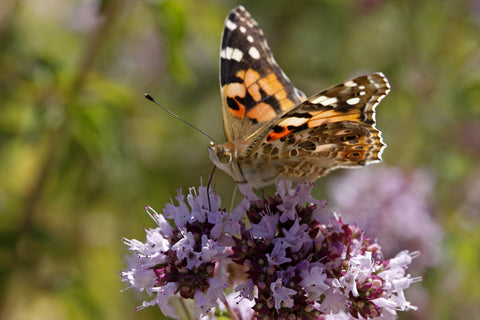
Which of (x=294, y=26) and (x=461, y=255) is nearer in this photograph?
(x=461, y=255)

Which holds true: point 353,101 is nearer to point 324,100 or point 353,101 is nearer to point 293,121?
point 324,100

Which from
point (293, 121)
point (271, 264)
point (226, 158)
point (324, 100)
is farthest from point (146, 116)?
point (271, 264)

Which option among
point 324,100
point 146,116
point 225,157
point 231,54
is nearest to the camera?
point 324,100

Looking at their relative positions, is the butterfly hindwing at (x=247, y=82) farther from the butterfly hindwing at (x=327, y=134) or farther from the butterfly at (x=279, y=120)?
the butterfly hindwing at (x=327, y=134)

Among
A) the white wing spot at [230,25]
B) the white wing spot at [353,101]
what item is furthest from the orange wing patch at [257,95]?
the white wing spot at [353,101]

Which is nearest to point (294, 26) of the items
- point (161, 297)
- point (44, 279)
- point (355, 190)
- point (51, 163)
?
point (355, 190)

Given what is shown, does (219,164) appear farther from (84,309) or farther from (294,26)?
(294,26)
